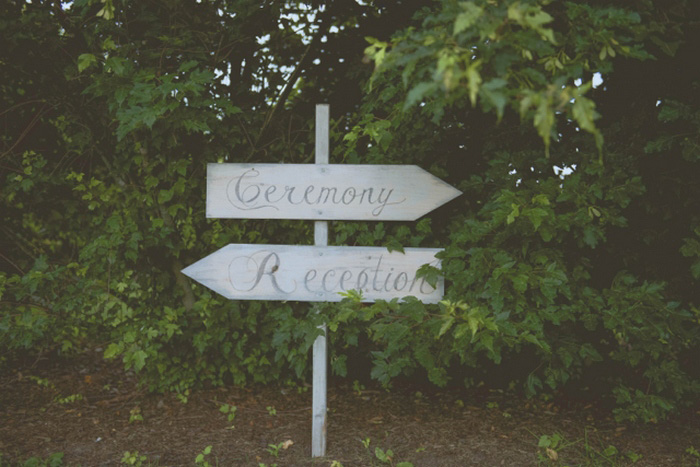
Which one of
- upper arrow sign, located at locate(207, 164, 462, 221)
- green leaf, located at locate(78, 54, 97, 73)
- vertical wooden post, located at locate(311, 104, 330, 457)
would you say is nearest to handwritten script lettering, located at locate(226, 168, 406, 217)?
upper arrow sign, located at locate(207, 164, 462, 221)

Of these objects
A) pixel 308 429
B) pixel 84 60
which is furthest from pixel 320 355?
pixel 84 60

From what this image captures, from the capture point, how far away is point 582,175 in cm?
308

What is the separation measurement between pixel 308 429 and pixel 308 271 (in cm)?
121

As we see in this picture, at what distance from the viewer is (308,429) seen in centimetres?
373

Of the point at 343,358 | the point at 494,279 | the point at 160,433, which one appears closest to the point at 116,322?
the point at 160,433

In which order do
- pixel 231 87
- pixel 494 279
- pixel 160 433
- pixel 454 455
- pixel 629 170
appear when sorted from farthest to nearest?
pixel 231 87
pixel 160 433
pixel 454 455
pixel 629 170
pixel 494 279

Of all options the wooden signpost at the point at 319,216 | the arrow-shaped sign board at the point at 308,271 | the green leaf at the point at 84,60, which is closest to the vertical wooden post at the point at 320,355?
A: the wooden signpost at the point at 319,216

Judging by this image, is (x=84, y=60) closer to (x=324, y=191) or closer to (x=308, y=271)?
(x=324, y=191)

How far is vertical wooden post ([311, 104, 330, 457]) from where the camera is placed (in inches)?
126

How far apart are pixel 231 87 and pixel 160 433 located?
2.34 meters

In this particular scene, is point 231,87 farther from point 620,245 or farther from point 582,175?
point 620,245

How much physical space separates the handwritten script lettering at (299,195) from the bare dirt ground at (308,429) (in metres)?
1.46

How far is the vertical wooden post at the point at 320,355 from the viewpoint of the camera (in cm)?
319

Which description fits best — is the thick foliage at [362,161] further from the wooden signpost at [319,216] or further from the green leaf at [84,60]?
the wooden signpost at [319,216]
